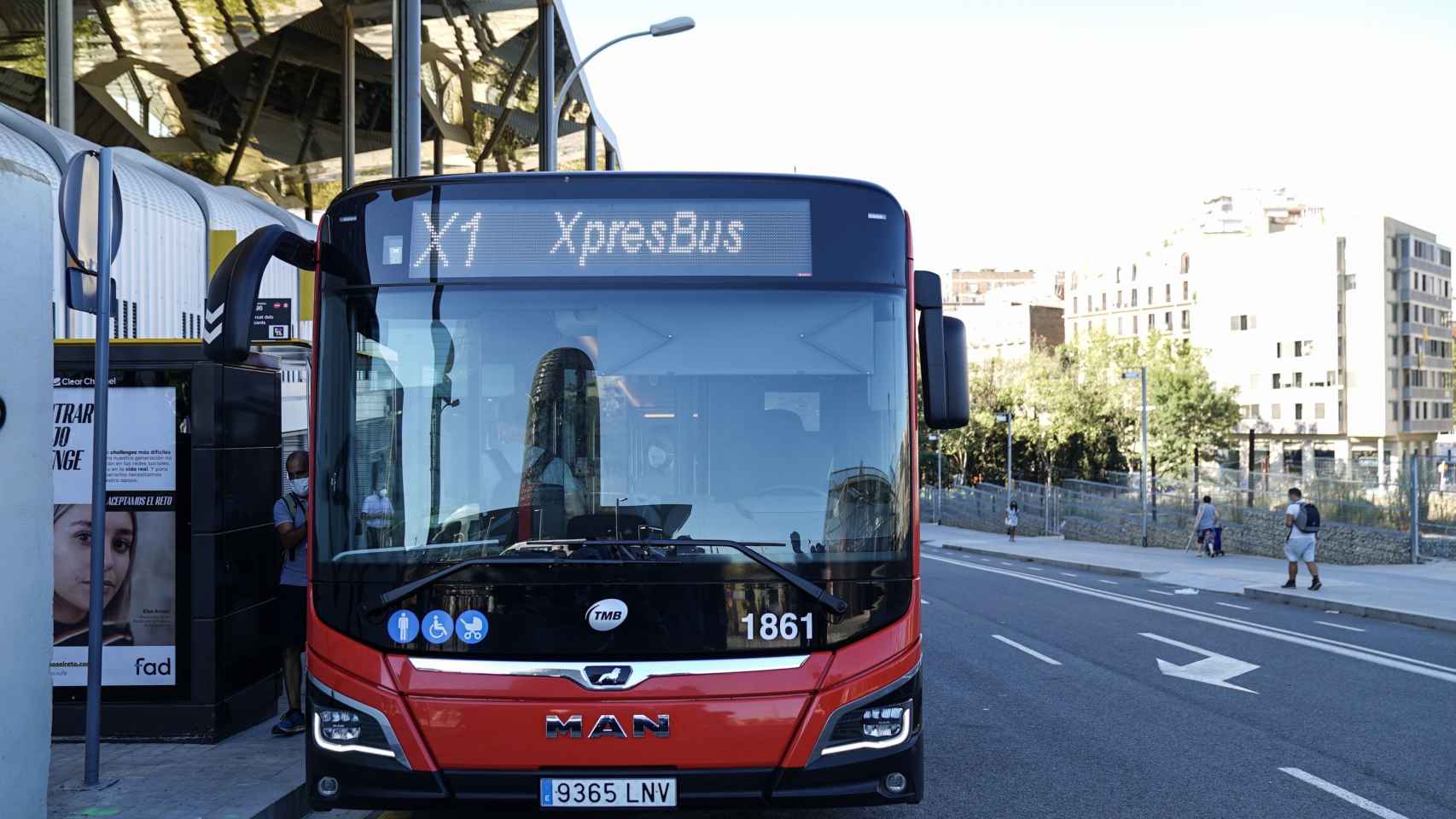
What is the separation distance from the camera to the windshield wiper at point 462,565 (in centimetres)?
527

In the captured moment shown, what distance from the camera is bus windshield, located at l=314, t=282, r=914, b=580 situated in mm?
5371

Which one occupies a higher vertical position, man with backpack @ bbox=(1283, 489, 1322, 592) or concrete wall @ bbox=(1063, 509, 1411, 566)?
man with backpack @ bbox=(1283, 489, 1322, 592)

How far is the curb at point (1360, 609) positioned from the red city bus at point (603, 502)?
15046 millimetres

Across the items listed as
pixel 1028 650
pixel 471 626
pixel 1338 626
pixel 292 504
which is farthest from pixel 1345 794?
pixel 1338 626

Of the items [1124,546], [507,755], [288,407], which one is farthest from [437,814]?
[1124,546]

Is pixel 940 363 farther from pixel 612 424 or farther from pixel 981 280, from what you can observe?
pixel 981 280

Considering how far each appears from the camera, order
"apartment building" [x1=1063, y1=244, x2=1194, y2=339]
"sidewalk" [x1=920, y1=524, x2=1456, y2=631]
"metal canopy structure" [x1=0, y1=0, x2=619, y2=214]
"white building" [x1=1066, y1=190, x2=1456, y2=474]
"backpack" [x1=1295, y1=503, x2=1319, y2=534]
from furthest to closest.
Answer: "apartment building" [x1=1063, y1=244, x2=1194, y2=339], "white building" [x1=1066, y1=190, x2=1456, y2=474], "metal canopy structure" [x1=0, y1=0, x2=619, y2=214], "backpack" [x1=1295, y1=503, x2=1319, y2=534], "sidewalk" [x1=920, y1=524, x2=1456, y2=631]

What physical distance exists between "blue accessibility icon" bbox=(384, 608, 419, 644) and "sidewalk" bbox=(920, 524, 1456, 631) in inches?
637

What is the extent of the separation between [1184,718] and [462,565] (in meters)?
6.74

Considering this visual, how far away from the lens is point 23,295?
5.75 metres

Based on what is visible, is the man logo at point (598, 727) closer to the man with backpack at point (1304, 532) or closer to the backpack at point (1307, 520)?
the man with backpack at point (1304, 532)

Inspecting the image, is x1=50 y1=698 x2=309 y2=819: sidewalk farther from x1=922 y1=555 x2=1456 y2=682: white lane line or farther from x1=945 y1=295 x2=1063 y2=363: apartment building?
x1=945 y1=295 x2=1063 y2=363: apartment building

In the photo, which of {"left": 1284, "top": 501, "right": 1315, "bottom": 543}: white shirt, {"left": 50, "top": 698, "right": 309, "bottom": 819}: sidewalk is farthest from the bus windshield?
{"left": 1284, "top": 501, "right": 1315, "bottom": 543}: white shirt

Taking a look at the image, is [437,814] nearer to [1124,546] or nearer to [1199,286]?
[1124,546]
